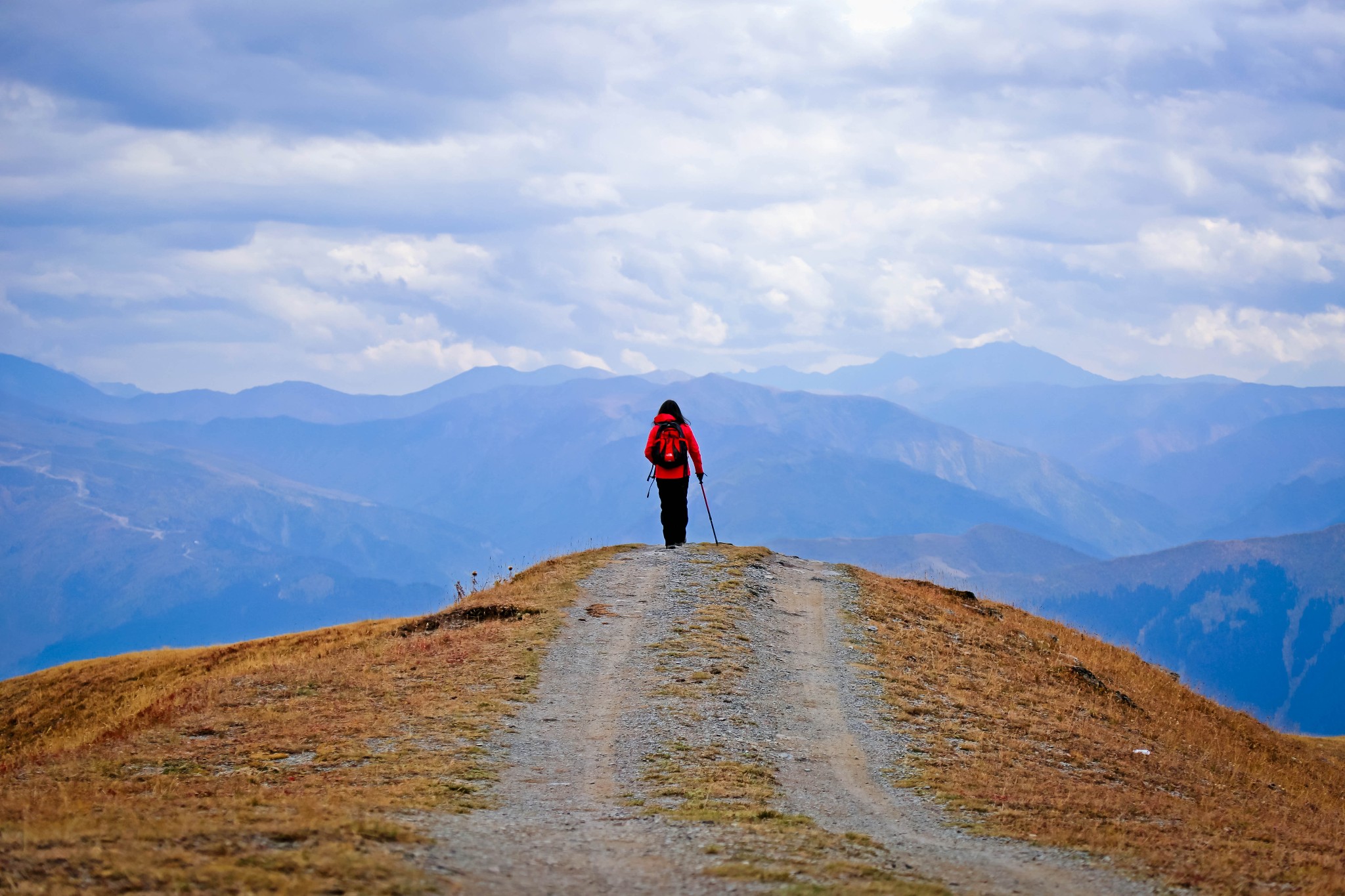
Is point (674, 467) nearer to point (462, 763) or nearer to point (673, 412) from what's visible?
point (673, 412)

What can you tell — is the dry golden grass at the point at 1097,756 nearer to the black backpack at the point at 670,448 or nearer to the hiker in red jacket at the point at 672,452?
the hiker in red jacket at the point at 672,452

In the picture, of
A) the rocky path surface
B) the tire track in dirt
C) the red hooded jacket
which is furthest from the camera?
the red hooded jacket

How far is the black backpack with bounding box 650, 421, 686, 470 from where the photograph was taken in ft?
86.2

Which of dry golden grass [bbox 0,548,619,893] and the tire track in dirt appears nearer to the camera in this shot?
dry golden grass [bbox 0,548,619,893]

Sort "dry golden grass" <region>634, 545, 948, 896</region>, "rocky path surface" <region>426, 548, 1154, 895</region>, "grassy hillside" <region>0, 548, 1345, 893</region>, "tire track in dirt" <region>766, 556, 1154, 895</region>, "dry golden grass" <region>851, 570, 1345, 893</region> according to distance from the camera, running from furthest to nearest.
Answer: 1. "dry golden grass" <region>851, 570, 1345, 893</region>
2. "tire track in dirt" <region>766, 556, 1154, 895</region>
3. "rocky path surface" <region>426, 548, 1154, 895</region>
4. "dry golden grass" <region>634, 545, 948, 896</region>
5. "grassy hillside" <region>0, 548, 1345, 893</region>

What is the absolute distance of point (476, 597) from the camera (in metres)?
24.6

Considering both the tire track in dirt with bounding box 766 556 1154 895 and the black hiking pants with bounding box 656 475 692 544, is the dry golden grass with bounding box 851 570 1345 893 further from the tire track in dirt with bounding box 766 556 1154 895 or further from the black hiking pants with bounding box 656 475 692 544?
the black hiking pants with bounding box 656 475 692 544

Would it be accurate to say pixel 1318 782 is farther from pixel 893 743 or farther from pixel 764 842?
pixel 764 842

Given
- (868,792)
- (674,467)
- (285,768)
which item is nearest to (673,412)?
(674,467)

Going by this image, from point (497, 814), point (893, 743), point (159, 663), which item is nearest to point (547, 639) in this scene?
point (893, 743)

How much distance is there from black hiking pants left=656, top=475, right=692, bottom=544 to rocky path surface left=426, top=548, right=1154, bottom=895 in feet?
13.9

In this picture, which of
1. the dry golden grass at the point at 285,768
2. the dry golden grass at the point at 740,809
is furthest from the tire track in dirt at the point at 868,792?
the dry golden grass at the point at 285,768

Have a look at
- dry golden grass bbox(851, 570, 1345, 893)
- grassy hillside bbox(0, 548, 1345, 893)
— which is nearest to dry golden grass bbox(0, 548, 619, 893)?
grassy hillside bbox(0, 548, 1345, 893)

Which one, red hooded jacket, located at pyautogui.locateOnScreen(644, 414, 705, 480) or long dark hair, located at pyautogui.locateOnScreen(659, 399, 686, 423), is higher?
long dark hair, located at pyautogui.locateOnScreen(659, 399, 686, 423)
